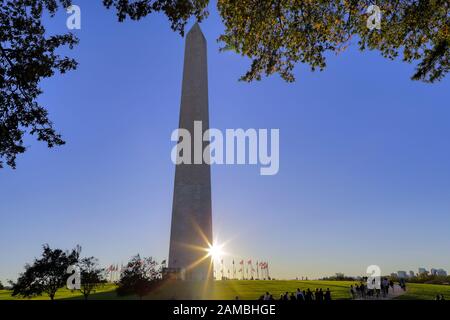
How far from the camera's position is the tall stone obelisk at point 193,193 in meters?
37.4

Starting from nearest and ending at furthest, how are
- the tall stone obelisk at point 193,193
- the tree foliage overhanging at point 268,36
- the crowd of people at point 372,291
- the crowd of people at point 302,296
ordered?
the tree foliage overhanging at point 268,36 → the crowd of people at point 302,296 → the crowd of people at point 372,291 → the tall stone obelisk at point 193,193

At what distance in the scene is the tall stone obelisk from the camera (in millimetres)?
37406

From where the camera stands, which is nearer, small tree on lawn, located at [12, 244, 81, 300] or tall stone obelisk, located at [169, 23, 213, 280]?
small tree on lawn, located at [12, 244, 81, 300]

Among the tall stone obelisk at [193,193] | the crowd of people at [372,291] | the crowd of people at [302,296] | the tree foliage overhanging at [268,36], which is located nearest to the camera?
the tree foliage overhanging at [268,36]

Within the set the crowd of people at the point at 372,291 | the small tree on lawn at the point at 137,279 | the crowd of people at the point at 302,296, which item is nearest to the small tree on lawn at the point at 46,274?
the small tree on lawn at the point at 137,279

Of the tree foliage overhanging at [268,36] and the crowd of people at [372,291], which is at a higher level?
the tree foliage overhanging at [268,36]

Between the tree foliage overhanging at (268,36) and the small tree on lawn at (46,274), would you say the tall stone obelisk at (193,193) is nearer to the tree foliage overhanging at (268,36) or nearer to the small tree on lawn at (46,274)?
the small tree on lawn at (46,274)

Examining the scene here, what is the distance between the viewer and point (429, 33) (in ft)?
46.7

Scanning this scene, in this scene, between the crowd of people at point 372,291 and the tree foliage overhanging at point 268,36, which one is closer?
the tree foliage overhanging at point 268,36

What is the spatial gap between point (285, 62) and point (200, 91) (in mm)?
26336

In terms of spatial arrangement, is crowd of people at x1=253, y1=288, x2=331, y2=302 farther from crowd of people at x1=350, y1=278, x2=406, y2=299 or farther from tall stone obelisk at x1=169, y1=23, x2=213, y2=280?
tall stone obelisk at x1=169, y1=23, x2=213, y2=280

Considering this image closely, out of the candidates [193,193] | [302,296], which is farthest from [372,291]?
[193,193]

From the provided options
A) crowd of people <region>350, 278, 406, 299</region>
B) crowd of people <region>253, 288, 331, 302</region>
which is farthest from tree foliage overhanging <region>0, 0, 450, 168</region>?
crowd of people <region>350, 278, 406, 299</region>
